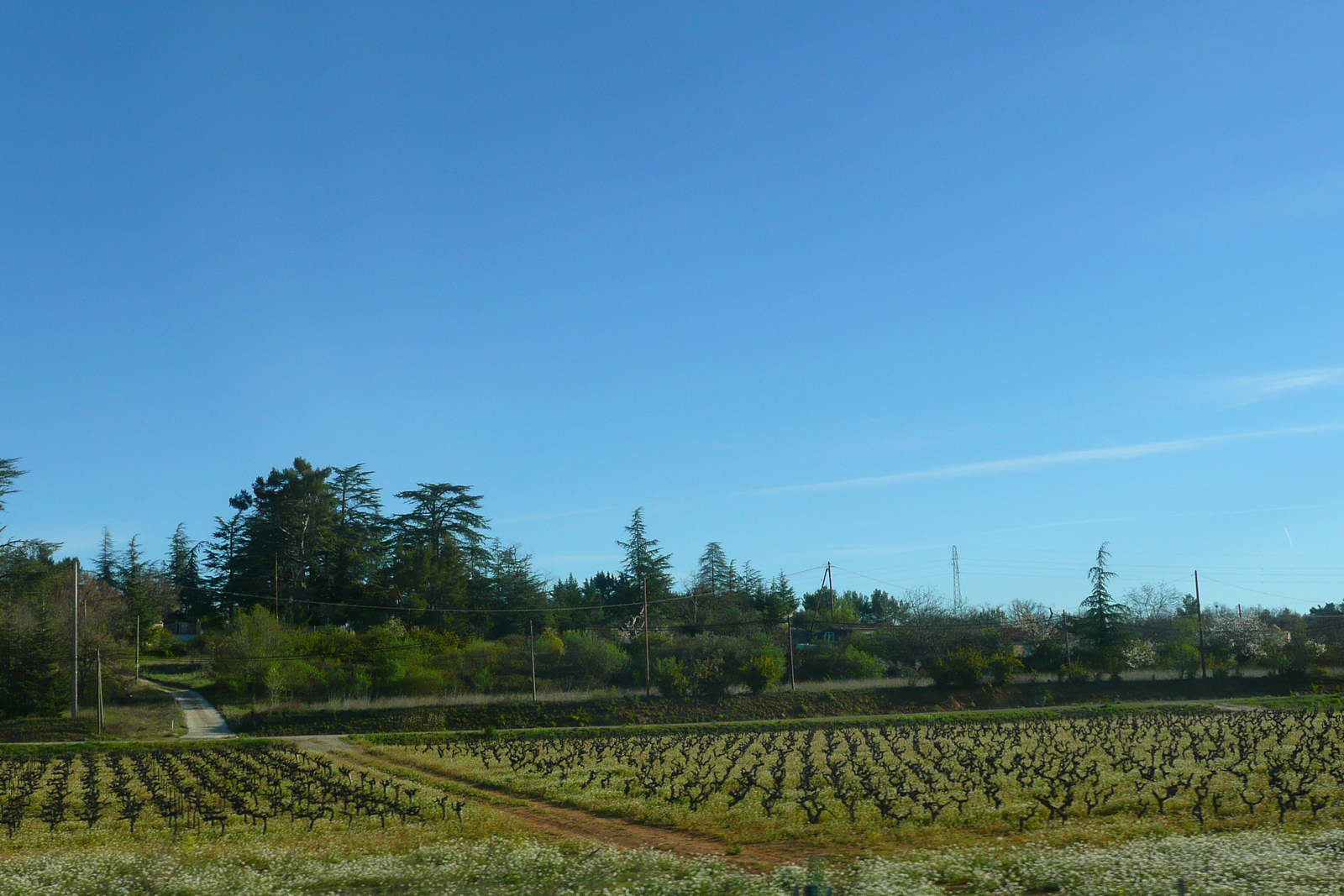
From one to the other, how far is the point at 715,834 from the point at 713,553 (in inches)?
3536

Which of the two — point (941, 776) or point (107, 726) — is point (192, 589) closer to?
point (107, 726)

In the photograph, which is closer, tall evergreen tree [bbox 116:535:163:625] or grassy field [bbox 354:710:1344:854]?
grassy field [bbox 354:710:1344:854]

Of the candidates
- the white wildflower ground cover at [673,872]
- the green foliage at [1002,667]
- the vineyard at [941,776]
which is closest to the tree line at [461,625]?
the green foliage at [1002,667]

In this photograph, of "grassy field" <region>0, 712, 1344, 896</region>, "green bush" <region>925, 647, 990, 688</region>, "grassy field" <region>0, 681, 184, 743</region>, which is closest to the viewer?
"grassy field" <region>0, 712, 1344, 896</region>

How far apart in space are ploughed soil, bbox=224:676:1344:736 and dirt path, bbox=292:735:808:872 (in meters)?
19.9

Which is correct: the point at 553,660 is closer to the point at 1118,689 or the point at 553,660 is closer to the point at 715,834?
the point at 1118,689

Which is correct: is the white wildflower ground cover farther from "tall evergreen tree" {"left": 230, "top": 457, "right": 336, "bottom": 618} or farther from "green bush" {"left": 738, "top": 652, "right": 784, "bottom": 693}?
"tall evergreen tree" {"left": 230, "top": 457, "right": 336, "bottom": 618}

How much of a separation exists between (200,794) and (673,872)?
1315 centimetres

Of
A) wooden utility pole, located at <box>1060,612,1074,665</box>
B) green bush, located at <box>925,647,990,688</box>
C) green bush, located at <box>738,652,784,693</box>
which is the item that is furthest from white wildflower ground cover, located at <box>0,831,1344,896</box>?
wooden utility pole, located at <box>1060,612,1074,665</box>

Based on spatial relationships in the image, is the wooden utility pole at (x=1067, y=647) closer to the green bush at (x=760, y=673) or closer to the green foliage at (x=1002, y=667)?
the green foliage at (x=1002, y=667)

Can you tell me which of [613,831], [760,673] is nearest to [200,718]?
[760,673]

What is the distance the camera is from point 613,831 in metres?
18.2

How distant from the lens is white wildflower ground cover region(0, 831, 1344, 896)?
12219 millimetres

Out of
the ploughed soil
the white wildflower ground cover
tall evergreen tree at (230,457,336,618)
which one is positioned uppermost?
tall evergreen tree at (230,457,336,618)
